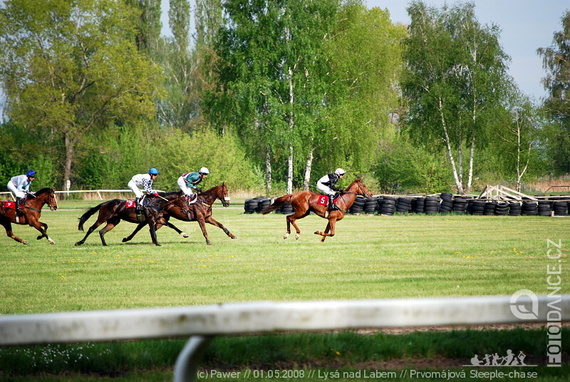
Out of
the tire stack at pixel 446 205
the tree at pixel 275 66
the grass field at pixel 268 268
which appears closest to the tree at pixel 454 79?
the tree at pixel 275 66

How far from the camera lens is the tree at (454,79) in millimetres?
49031

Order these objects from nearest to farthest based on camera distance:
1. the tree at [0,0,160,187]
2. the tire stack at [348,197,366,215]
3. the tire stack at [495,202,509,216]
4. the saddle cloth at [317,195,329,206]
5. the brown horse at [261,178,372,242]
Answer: the brown horse at [261,178,372,242], the saddle cloth at [317,195,329,206], the tire stack at [495,202,509,216], the tire stack at [348,197,366,215], the tree at [0,0,160,187]

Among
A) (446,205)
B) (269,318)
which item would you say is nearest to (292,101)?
(446,205)

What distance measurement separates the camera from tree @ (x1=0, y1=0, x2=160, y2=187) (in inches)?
2258

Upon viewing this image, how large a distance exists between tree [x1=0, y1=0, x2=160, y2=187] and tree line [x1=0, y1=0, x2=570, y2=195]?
4.6 inches

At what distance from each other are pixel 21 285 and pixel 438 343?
8214 millimetres

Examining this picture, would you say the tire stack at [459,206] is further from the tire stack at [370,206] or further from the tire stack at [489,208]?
the tire stack at [370,206]

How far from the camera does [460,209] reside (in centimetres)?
3634

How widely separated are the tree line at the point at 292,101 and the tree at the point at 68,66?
4.6 inches

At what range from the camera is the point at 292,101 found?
48406 mm

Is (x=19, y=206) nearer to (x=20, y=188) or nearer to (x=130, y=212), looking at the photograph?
(x=20, y=188)

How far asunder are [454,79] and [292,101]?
11408 millimetres

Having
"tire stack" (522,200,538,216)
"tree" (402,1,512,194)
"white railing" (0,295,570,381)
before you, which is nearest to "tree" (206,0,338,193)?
"tree" (402,1,512,194)

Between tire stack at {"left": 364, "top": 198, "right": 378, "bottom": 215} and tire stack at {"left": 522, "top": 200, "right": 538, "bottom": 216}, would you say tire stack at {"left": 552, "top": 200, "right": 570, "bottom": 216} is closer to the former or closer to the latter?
tire stack at {"left": 522, "top": 200, "right": 538, "bottom": 216}
